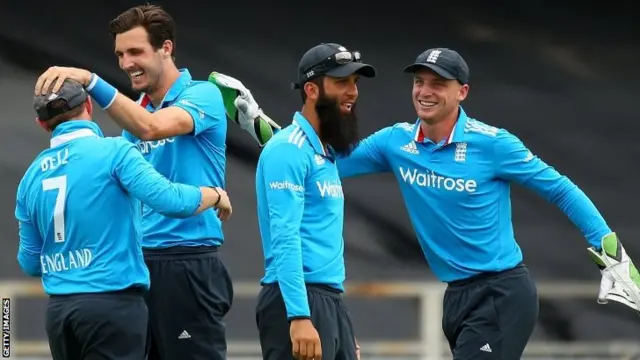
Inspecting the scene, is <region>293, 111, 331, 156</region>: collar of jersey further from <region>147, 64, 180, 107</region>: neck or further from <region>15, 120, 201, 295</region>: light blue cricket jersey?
<region>147, 64, 180, 107</region>: neck

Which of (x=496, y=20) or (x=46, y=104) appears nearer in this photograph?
(x=46, y=104)

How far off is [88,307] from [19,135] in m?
3.44

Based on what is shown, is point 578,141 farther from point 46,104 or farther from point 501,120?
point 46,104

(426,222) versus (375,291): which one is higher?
(426,222)

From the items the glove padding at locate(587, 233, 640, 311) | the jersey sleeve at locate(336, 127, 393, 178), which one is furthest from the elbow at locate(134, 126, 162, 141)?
the glove padding at locate(587, 233, 640, 311)

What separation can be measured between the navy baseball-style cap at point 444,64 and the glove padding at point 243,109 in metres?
0.64

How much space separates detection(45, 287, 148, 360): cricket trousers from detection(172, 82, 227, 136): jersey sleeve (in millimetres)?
785

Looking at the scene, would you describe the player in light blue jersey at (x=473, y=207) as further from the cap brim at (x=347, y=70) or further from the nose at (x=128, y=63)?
the nose at (x=128, y=63)

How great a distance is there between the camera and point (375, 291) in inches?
315

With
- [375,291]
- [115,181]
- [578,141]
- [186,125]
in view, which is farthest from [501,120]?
[115,181]

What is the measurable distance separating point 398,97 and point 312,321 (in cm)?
350

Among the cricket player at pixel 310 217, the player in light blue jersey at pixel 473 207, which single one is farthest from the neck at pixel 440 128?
the cricket player at pixel 310 217

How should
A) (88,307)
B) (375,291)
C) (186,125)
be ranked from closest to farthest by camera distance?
(88,307), (186,125), (375,291)

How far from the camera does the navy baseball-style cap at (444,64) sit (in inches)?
229
